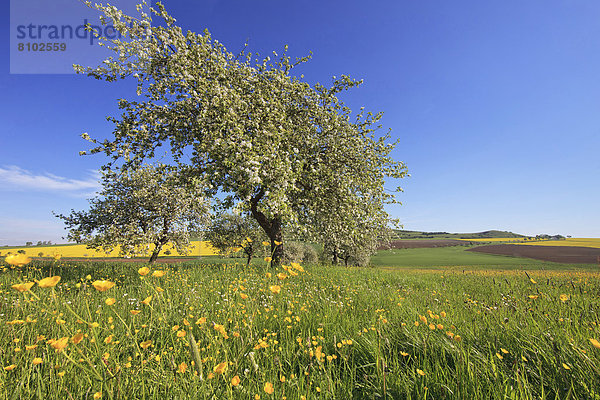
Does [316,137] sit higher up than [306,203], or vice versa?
[316,137]

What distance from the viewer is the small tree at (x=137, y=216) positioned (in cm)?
1888

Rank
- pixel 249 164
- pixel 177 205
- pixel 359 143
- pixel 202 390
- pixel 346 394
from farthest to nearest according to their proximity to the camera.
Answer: pixel 177 205
pixel 359 143
pixel 249 164
pixel 346 394
pixel 202 390

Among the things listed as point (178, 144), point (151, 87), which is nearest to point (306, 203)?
point (178, 144)

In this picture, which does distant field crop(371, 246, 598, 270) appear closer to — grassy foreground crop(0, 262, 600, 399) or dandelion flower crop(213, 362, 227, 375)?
grassy foreground crop(0, 262, 600, 399)

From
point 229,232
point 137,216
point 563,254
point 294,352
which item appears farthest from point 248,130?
point 563,254

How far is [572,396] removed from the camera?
2201mm

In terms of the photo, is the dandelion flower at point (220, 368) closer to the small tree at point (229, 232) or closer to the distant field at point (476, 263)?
the small tree at point (229, 232)

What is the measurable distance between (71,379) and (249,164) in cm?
721

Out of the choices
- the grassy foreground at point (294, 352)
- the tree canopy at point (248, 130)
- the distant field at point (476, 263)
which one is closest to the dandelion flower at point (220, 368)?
the grassy foreground at point (294, 352)

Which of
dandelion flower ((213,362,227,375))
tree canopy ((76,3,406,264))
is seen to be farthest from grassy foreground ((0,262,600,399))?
tree canopy ((76,3,406,264))

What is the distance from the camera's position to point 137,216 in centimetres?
2066

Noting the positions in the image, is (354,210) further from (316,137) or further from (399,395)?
(399,395)

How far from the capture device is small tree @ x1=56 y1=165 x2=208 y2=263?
1888 centimetres

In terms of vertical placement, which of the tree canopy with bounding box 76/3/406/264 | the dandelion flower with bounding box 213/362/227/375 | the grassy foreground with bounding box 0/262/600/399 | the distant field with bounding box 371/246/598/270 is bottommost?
the distant field with bounding box 371/246/598/270
